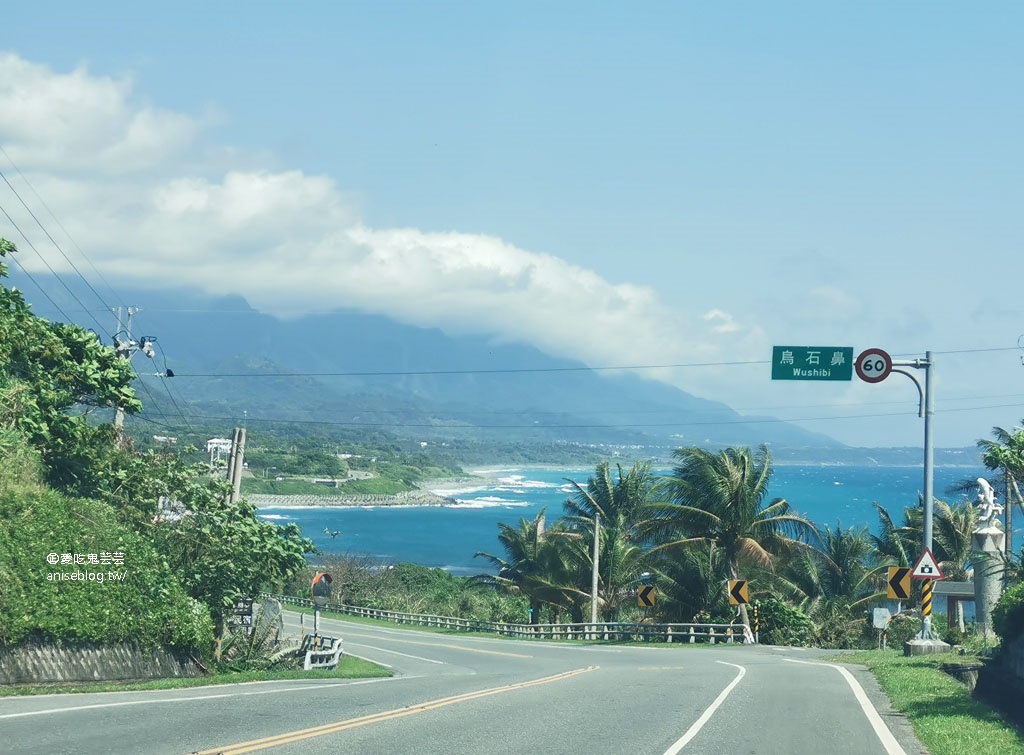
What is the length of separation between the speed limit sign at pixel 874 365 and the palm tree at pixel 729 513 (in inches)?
781

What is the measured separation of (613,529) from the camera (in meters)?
55.3

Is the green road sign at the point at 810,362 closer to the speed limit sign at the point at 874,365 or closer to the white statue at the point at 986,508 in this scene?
the speed limit sign at the point at 874,365

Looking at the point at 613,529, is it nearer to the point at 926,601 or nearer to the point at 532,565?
the point at 532,565

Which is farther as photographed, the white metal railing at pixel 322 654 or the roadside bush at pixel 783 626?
the roadside bush at pixel 783 626

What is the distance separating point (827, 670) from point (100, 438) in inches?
661

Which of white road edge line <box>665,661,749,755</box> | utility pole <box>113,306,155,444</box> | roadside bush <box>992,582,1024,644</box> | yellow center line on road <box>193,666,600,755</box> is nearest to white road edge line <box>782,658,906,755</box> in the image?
white road edge line <box>665,661,749,755</box>

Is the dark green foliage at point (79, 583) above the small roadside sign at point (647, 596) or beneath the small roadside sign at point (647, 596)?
above

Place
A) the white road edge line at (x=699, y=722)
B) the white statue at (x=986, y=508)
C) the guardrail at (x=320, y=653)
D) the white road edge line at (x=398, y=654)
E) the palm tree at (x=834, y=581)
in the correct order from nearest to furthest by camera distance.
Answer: the white road edge line at (x=699, y=722) → the guardrail at (x=320, y=653) → the white statue at (x=986, y=508) → the white road edge line at (x=398, y=654) → the palm tree at (x=834, y=581)

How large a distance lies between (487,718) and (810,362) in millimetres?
14469

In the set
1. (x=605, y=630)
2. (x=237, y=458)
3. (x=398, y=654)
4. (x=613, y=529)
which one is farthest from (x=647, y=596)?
(x=237, y=458)

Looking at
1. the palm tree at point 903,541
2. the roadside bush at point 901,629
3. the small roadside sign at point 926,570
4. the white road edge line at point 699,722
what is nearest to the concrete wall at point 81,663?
the white road edge line at point 699,722

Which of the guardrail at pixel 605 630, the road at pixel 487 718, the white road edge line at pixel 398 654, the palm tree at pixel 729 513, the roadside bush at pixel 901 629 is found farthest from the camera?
the palm tree at pixel 729 513

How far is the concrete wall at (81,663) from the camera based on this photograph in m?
16.8

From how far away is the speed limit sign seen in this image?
24.5 m
